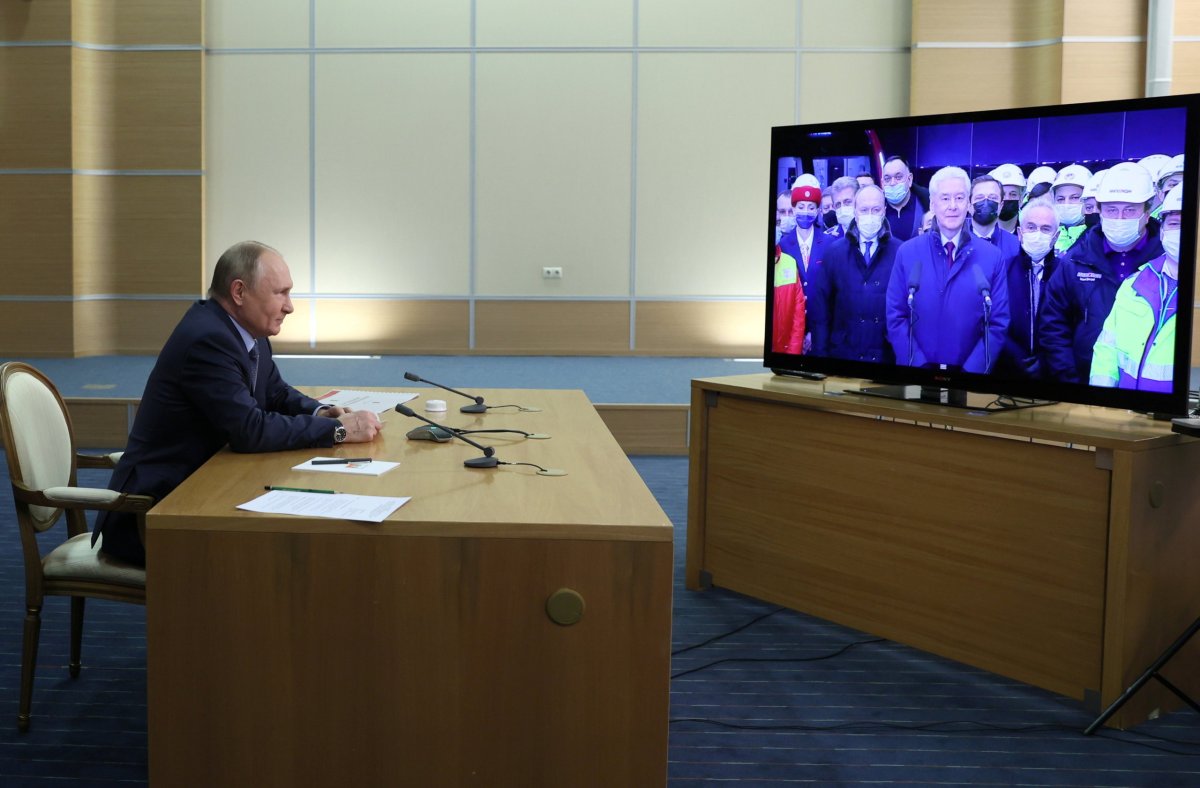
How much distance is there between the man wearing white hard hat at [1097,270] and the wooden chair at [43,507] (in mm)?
2281

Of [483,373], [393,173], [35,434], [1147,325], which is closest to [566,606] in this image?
[35,434]

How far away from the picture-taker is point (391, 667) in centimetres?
192

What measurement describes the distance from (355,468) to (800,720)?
1257 millimetres

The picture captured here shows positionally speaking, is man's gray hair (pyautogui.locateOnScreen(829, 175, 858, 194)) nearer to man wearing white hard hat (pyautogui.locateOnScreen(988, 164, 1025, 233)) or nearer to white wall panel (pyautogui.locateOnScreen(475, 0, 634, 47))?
man wearing white hard hat (pyautogui.locateOnScreen(988, 164, 1025, 233))

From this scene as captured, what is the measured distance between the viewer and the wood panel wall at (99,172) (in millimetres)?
7777

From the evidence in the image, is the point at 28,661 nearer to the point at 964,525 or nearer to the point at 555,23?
the point at 964,525

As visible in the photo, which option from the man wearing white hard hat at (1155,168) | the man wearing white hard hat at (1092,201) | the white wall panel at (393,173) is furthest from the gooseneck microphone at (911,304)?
the white wall panel at (393,173)

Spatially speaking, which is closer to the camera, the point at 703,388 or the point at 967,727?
the point at 967,727

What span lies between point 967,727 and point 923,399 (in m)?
1.02

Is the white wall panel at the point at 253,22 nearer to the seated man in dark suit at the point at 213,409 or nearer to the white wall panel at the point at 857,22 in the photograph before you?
the white wall panel at the point at 857,22

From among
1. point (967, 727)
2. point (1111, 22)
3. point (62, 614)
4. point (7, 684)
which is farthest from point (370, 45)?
point (967, 727)

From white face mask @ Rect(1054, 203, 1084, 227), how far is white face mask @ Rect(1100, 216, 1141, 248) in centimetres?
6

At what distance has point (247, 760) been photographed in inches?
75.6

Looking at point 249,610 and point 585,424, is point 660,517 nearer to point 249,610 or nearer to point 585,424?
point 249,610
